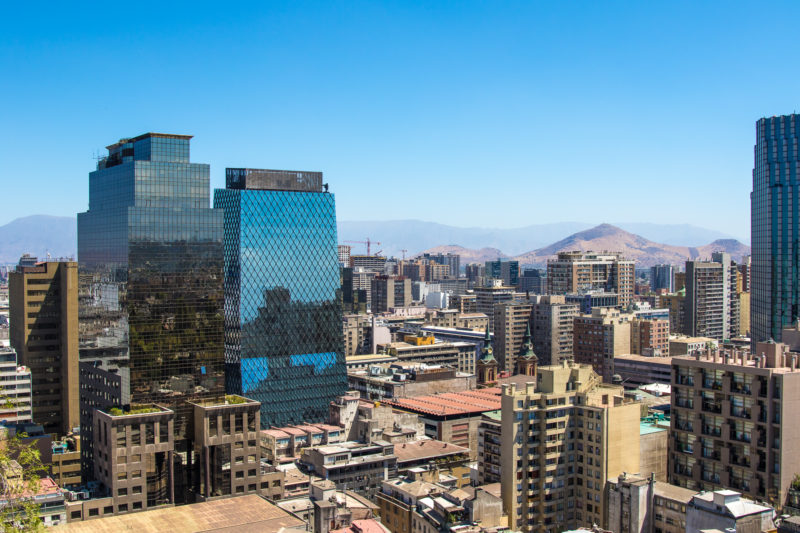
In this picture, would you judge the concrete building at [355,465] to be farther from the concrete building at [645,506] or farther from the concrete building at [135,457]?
the concrete building at [645,506]

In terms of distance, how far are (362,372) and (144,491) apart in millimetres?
92833

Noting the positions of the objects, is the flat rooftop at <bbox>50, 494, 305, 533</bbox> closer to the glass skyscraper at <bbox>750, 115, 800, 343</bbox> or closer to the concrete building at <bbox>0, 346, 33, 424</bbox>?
the concrete building at <bbox>0, 346, 33, 424</bbox>

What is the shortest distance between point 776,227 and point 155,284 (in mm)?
113360

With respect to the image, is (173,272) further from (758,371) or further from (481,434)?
(758,371)

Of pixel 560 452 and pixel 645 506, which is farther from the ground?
pixel 560 452

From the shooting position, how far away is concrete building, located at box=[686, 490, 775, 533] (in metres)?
58.0

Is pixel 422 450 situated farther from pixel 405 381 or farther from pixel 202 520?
pixel 202 520

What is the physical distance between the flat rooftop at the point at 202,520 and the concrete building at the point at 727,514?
3158cm

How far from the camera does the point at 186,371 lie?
104 meters

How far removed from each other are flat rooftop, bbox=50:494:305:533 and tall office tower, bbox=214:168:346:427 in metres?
69.6

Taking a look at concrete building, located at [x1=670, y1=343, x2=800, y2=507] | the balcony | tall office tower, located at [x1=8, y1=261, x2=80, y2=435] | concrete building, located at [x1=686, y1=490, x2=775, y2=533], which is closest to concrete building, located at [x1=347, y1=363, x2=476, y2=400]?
tall office tower, located at [x1=8, y1=261, x2=80, y2=435]

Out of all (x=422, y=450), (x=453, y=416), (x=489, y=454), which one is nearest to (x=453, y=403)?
(x=453, y=416)

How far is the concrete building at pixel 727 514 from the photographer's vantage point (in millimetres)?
58000

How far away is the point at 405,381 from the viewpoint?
15888cm
